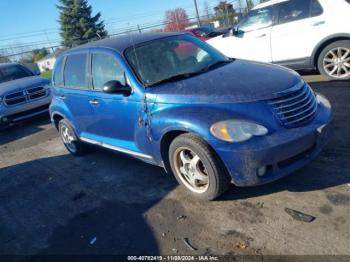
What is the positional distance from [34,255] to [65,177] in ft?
6.62

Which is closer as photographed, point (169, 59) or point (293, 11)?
point (169, 59)

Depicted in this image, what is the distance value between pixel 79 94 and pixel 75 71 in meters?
0.43

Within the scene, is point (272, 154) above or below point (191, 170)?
above

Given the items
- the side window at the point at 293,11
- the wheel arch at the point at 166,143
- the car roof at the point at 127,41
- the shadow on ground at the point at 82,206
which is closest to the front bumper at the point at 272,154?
the wheel arch at the point at 166,143

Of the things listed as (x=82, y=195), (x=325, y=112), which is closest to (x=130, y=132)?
(x=82, y=195)

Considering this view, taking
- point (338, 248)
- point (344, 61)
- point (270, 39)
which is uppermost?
point (270, 39)

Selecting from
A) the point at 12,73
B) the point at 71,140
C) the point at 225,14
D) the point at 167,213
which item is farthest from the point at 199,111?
the point at 225,14

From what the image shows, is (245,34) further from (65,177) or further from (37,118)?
(37,118)

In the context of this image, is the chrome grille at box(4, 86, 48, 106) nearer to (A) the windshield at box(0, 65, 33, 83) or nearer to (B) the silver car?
(B) the silver car

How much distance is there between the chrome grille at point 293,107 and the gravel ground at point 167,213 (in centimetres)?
74

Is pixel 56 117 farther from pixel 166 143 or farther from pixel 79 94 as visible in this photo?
pixel 166 143

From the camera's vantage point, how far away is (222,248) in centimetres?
315

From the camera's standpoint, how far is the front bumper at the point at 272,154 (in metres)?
3.31

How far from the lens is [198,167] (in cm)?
379
